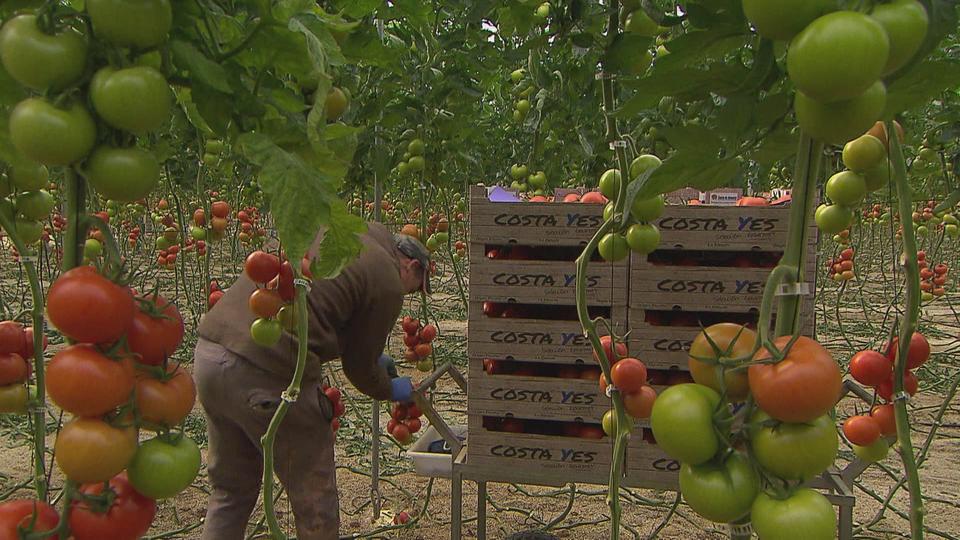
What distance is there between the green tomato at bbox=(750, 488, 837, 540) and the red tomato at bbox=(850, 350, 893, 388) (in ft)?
2.15

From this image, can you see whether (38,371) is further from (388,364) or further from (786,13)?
(388,364)

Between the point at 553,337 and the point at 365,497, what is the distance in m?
1.90

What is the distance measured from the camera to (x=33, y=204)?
4.21 feet

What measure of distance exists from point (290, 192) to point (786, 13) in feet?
A: 1.49

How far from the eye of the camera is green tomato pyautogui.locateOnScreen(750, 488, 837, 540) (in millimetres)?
632

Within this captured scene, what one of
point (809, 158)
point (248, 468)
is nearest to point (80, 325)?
point (809, 158)

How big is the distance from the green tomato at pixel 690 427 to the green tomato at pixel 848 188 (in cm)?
62

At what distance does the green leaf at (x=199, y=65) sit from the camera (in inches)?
27.3

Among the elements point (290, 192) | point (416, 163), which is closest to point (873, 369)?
point (290, 192)

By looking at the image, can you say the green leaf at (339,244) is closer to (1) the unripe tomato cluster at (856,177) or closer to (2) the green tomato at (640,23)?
(2) the green tomato at (640,23)

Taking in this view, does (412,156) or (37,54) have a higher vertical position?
A: (412,156)

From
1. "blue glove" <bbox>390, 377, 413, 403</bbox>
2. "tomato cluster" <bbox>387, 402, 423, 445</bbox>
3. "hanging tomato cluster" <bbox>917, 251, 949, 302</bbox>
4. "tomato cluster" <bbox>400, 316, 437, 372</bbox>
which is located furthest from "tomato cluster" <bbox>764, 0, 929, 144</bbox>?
"hanging tomato cluster" <bbox>917, 251, 949, 302</bbox>

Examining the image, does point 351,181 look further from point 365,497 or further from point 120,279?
point 120,279

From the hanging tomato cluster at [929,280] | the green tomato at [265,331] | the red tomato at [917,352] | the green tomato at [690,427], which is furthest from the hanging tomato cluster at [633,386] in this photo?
the hanging tomato cluster at [929,280]
